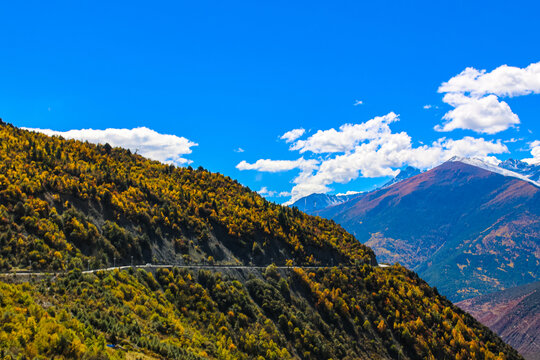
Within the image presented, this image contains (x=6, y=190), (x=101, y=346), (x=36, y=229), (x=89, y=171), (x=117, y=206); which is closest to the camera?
(x=101, y=346)

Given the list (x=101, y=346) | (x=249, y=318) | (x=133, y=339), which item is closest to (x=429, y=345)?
(x=249, y=318)

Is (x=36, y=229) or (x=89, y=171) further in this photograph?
(x=89, y=171)

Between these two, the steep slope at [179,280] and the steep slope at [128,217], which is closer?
the steep slope at [179,280]

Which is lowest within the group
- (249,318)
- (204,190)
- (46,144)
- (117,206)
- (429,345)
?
(429,345)

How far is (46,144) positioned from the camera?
107188 mm

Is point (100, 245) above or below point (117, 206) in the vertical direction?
below

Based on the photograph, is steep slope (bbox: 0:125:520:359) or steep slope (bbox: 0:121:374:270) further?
steep slope (bbox: 0:121:374:270)

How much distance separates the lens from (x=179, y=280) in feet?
233

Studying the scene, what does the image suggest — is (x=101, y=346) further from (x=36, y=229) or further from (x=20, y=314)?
(x=36, y=229)

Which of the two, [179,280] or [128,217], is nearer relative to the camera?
[179,280]

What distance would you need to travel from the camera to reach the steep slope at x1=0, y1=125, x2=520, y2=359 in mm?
42062

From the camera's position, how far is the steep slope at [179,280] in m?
42.1

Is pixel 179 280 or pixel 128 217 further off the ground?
pixel 128 217

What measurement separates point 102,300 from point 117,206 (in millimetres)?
44222
